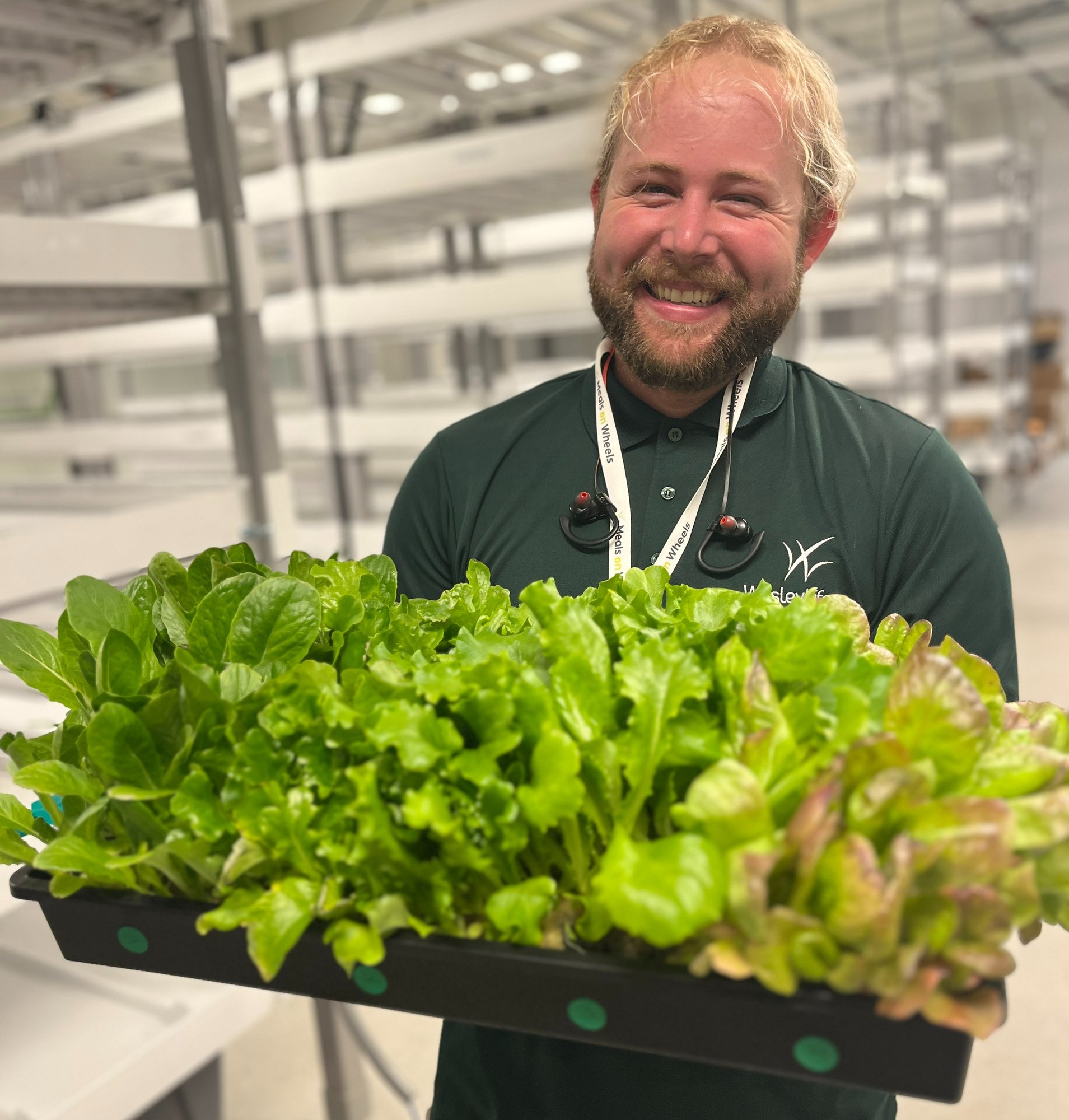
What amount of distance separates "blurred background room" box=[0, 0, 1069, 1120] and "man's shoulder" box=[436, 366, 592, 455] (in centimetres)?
43

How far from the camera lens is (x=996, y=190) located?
9680mm

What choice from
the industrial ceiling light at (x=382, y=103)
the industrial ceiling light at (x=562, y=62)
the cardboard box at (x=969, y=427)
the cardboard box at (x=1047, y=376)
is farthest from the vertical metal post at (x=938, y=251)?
the cardboard box at (x=1047, y=376)

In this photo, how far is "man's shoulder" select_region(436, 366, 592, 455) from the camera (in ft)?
4.09

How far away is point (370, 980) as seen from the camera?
574mm

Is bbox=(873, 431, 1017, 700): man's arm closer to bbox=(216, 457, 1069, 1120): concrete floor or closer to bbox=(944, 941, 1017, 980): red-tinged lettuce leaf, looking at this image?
bbox=(944, 941, 1017, 980): red-tinged lettuce leaf

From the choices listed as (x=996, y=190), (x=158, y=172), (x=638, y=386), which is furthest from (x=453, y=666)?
(x=996, y=190)

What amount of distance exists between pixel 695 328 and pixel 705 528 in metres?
0.22

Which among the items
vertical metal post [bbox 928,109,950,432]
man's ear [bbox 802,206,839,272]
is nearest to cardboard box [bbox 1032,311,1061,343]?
vertical metal post [bbox 928,109,950,432]

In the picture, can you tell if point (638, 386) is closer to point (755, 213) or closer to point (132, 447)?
point (755, 213)

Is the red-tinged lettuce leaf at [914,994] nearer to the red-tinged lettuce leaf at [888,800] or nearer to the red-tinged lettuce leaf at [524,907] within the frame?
the red-tinged lettuce leaf at [888,800]

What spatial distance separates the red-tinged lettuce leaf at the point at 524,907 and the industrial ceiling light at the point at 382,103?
3.72 m

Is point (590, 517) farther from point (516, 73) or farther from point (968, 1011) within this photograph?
point (516, 73)

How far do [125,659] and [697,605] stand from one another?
39cm

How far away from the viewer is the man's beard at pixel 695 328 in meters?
1.06
